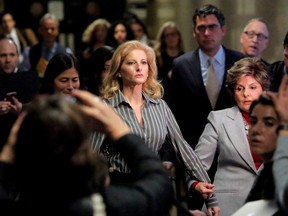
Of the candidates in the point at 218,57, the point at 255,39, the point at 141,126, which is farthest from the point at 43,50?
the point at 141,126

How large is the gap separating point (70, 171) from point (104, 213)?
208mm

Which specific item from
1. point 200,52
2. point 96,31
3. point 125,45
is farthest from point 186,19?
point 125,45

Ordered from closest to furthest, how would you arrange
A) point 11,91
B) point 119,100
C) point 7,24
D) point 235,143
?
1. point 235,143
2. point 119,100
3. point 11,91
4. point 7,24

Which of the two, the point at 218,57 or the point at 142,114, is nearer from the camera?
the point at 142,114

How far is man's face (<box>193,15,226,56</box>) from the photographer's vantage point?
328 inches

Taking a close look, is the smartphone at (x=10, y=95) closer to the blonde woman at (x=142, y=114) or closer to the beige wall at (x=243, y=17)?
the blonde woman at (x=142, y=114)

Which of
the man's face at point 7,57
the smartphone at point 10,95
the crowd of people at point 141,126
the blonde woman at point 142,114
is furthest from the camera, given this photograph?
the man's face at point 7,57

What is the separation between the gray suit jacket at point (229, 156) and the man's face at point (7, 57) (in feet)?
9.95

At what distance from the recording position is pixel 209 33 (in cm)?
840

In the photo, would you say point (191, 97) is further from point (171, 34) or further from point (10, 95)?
point (171, 34)

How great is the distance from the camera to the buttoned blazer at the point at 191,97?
7.98 metres

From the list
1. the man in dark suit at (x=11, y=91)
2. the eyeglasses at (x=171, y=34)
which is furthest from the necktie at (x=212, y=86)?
the eyeglasses at (x=171, y=34)

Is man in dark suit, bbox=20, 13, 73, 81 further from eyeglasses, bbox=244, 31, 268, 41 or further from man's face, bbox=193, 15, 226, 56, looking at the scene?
man's face, bbox=193, 15, 226, 56

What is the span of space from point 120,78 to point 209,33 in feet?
6.27
